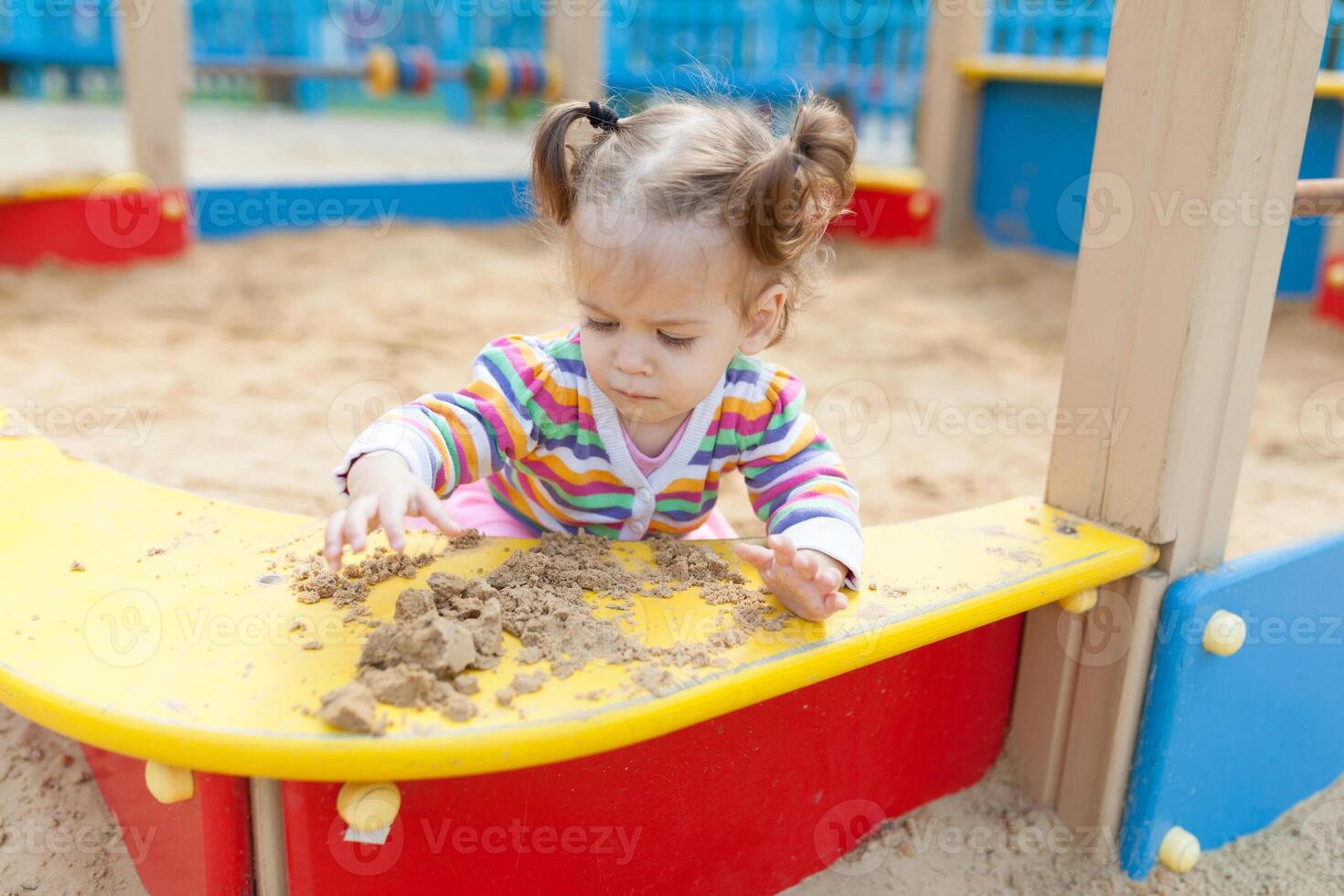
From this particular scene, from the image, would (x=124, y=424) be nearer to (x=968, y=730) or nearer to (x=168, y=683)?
(x=168, y=683)

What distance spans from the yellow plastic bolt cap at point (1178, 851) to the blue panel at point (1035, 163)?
9.64 ft

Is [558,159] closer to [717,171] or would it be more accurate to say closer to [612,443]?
[717,171]

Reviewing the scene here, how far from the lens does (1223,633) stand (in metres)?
1.19

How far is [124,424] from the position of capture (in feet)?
7.02

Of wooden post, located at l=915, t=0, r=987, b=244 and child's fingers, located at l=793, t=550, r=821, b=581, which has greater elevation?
wooden post, located at l=915, t=0, r=987, b=244

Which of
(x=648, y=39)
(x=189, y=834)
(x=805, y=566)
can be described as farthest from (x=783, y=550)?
(x=648, y=39)

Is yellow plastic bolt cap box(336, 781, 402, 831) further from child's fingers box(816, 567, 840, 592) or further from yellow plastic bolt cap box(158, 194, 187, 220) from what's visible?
yellow plastic bolt cap box(158, 194, 187, 220)

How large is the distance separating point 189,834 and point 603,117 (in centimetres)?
74

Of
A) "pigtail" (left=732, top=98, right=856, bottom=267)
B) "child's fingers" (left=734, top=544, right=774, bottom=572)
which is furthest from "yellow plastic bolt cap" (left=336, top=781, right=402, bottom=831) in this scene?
"pigtail" (left=732, top=98, right=856, bottom=267)

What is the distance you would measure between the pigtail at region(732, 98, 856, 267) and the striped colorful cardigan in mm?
173

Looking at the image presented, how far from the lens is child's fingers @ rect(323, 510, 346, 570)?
2.84 ft

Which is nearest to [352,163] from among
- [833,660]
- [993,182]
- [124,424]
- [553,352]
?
[993,182]

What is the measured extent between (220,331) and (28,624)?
209 cm

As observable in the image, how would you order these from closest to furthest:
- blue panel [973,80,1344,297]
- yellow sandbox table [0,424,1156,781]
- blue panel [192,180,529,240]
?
yellow sandbox table [0,424,1156,781] < blue panel [192,180,529,240] < blue panel [973,80,1344,297]
